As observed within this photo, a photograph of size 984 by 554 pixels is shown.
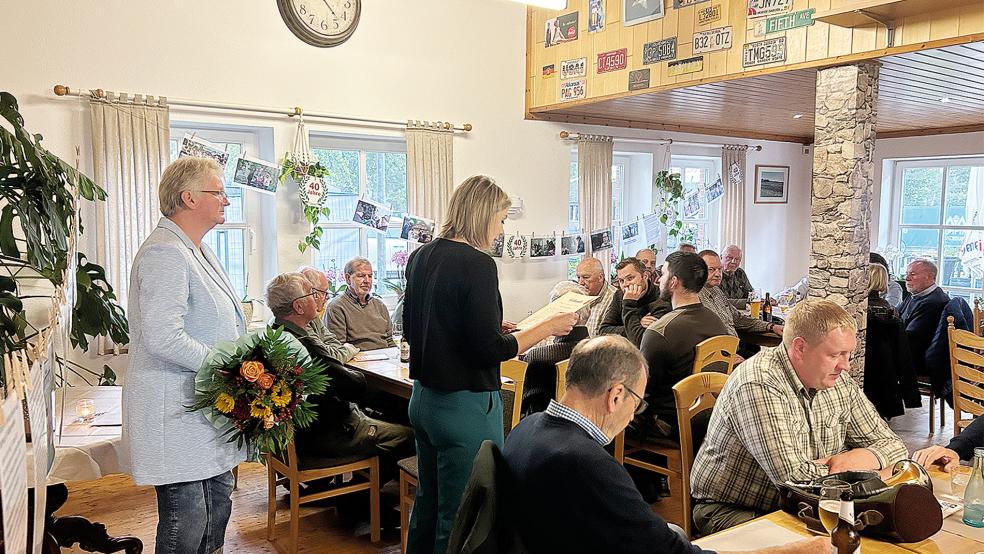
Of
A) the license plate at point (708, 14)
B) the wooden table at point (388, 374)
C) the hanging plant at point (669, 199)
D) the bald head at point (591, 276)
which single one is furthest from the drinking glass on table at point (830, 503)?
the hanging plant at point (669, 199)

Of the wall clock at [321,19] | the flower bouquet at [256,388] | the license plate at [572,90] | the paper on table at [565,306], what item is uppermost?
the wall clock at [321,19]

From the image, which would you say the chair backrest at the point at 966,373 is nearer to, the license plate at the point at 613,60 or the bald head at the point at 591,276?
the bald head at the point at 591,276

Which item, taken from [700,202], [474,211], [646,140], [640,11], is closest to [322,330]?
[474,211]

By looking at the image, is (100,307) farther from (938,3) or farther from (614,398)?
(938,3)

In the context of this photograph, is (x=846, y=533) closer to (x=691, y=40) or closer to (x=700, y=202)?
(x=691, y=40)

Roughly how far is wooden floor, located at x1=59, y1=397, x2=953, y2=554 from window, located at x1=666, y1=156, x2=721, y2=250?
16.0 feet

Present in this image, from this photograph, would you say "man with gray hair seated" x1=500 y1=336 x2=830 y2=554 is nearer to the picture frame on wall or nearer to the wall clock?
the picture frame on wall

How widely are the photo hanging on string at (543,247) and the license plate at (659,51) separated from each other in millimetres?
2034

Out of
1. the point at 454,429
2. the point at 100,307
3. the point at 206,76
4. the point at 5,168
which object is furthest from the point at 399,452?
the point at 206,76

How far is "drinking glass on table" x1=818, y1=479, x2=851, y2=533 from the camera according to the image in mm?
1766

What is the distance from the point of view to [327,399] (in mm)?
→ 3488

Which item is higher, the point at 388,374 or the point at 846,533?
the point at 846,533

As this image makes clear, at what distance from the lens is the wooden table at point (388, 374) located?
385 cm

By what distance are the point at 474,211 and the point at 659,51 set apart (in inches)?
133
